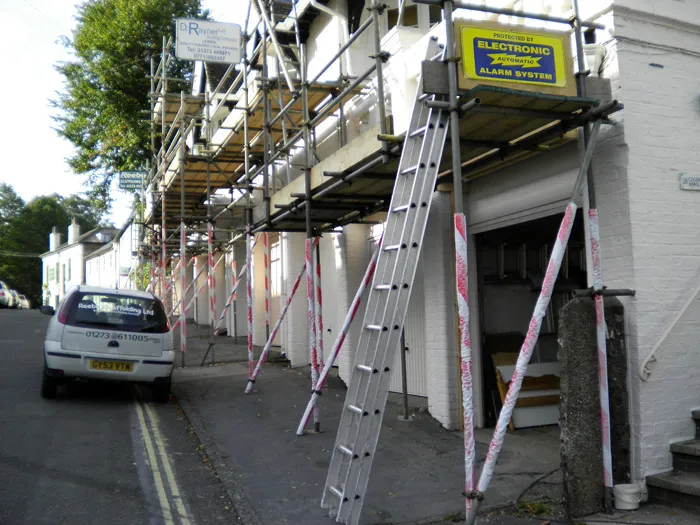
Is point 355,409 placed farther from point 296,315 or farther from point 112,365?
point 296,315

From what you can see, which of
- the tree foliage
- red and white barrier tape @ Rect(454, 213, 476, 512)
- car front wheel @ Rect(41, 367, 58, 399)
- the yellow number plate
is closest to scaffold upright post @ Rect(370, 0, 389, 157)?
red and white barrier tape @ Rect(454, 213, 476, 512)

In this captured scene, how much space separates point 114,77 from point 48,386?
1920 cm

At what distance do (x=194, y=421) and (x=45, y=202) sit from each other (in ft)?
232

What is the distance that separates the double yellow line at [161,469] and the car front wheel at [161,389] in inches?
14.5

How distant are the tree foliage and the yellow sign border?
218ft

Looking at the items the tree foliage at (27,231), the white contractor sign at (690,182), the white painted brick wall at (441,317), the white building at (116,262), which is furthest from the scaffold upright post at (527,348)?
the tree foliage at (27,231)

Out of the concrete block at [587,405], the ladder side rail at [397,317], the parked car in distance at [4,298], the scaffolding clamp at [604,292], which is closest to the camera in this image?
the ladder side rail at [397,317]

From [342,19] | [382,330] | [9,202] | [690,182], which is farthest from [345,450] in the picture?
[9,202]

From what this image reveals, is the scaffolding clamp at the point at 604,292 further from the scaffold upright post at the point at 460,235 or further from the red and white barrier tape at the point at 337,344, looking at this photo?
→ the red and white barrier tape at the point at 337,344

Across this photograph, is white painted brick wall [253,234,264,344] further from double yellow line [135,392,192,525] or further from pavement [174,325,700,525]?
double yellow line [135,392,192,525]

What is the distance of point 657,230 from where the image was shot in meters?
5.50

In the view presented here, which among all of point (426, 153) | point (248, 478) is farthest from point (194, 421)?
point (426, 153)

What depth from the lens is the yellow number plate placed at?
8.95 m

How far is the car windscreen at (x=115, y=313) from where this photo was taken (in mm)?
9125
